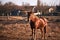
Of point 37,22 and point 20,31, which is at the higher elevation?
point 37,22

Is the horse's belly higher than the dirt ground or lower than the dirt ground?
higher

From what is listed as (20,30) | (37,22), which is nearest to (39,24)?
(37,22)

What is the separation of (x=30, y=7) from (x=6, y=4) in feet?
0.96

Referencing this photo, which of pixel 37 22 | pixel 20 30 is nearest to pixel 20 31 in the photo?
pixel 20 30

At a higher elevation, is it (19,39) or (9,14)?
(9,14)

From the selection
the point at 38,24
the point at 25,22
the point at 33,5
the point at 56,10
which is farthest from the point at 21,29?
the point at 56,10

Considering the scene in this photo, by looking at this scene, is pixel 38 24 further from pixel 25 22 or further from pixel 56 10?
pixel 56 10

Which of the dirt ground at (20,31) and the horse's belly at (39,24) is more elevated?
Result: the horse's belly at (39,24)

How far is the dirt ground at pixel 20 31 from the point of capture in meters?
1.49

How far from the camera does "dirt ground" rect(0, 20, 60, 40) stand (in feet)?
4.88

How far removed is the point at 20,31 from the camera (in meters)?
1.50

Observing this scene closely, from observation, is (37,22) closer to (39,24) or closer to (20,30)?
(39,24)

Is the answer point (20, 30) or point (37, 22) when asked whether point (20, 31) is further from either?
point (37, 22)

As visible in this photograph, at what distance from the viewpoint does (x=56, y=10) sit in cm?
152
